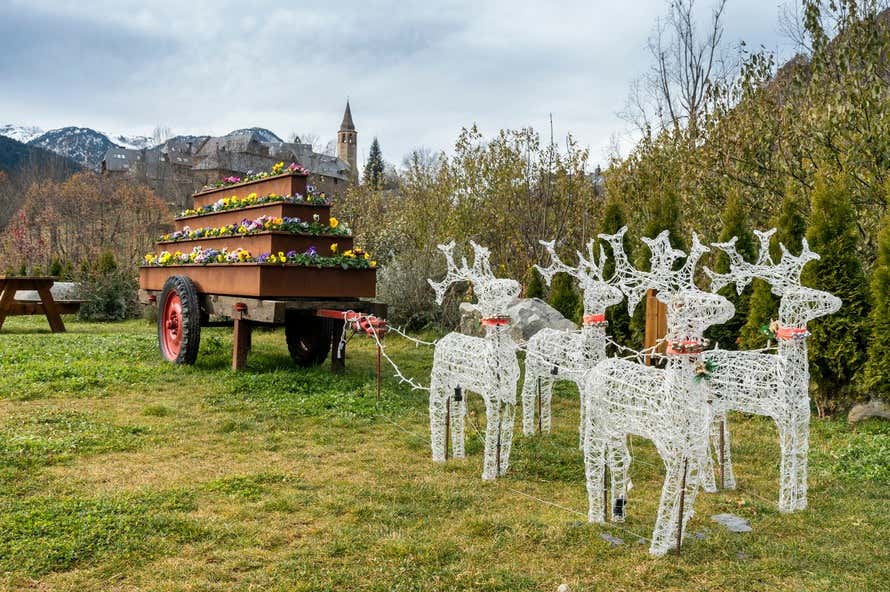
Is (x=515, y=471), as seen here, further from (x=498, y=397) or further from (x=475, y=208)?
(x=475, y=208)

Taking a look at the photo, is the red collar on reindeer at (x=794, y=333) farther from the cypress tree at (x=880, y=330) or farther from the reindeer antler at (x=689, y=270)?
the cypress tree at (x=880, y=330)

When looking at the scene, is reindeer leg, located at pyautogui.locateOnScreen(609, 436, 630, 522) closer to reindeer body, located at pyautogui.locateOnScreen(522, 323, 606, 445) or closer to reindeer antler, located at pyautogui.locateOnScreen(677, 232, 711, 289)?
reindeer body, located at pyautogui.locateOnScreen(522, 323, 606, 445)

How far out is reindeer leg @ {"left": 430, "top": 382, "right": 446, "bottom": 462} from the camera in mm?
5512

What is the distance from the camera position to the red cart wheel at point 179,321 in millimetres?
8680

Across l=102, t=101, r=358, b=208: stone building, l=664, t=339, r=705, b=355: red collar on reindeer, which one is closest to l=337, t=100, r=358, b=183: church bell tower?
l=102, t=101, r=358, b=208: stone building

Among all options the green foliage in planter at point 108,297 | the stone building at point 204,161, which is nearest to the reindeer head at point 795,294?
the green foliage in planter at point 108,297

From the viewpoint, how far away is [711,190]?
33.6 feet

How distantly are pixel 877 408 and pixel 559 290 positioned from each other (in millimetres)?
5966

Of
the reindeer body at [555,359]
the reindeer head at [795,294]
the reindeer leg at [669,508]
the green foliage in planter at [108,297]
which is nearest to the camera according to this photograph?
the reindeer leg at [669,508]

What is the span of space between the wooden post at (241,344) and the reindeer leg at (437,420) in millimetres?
3933

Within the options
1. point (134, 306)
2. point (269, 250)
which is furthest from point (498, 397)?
point (134, 306)

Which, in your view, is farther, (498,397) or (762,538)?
(498,397)

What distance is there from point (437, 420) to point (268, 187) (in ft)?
16.0

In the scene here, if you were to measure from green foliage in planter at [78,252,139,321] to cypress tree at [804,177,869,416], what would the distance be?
614 inches
